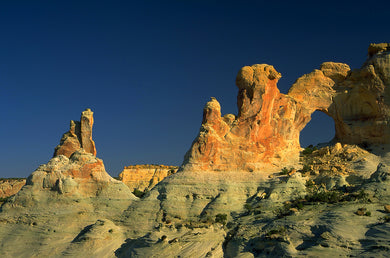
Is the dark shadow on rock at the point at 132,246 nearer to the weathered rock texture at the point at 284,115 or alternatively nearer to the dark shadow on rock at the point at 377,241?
the weathered rock texture at the point at 284,115

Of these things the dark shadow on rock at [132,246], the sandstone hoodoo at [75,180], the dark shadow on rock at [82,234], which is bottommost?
the dark shadow on rock at [132,246]

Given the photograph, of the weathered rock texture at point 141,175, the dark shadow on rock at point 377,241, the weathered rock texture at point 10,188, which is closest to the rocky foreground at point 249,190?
the dark shadow on rock at point 377,241

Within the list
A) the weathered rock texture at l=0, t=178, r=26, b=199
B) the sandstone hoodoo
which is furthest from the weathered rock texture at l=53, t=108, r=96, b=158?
the weathered rock texture at l=0, t=178, r=26, b=199

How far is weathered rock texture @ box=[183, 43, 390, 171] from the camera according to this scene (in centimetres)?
4297

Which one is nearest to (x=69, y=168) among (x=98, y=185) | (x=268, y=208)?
(x=98, y=185)

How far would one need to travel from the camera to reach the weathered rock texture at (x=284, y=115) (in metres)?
43.0

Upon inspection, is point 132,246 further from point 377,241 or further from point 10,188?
point 10,188

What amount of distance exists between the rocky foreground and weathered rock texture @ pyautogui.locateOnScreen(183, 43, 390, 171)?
11cm

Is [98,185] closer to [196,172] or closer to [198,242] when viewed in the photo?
[196,172]

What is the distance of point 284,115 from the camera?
154 feet

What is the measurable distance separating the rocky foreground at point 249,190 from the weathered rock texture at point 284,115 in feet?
0.37

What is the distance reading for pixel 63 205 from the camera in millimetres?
39812

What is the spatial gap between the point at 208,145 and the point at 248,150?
413 cm

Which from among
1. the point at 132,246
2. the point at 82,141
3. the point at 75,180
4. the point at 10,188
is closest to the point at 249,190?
the point at 132,246
